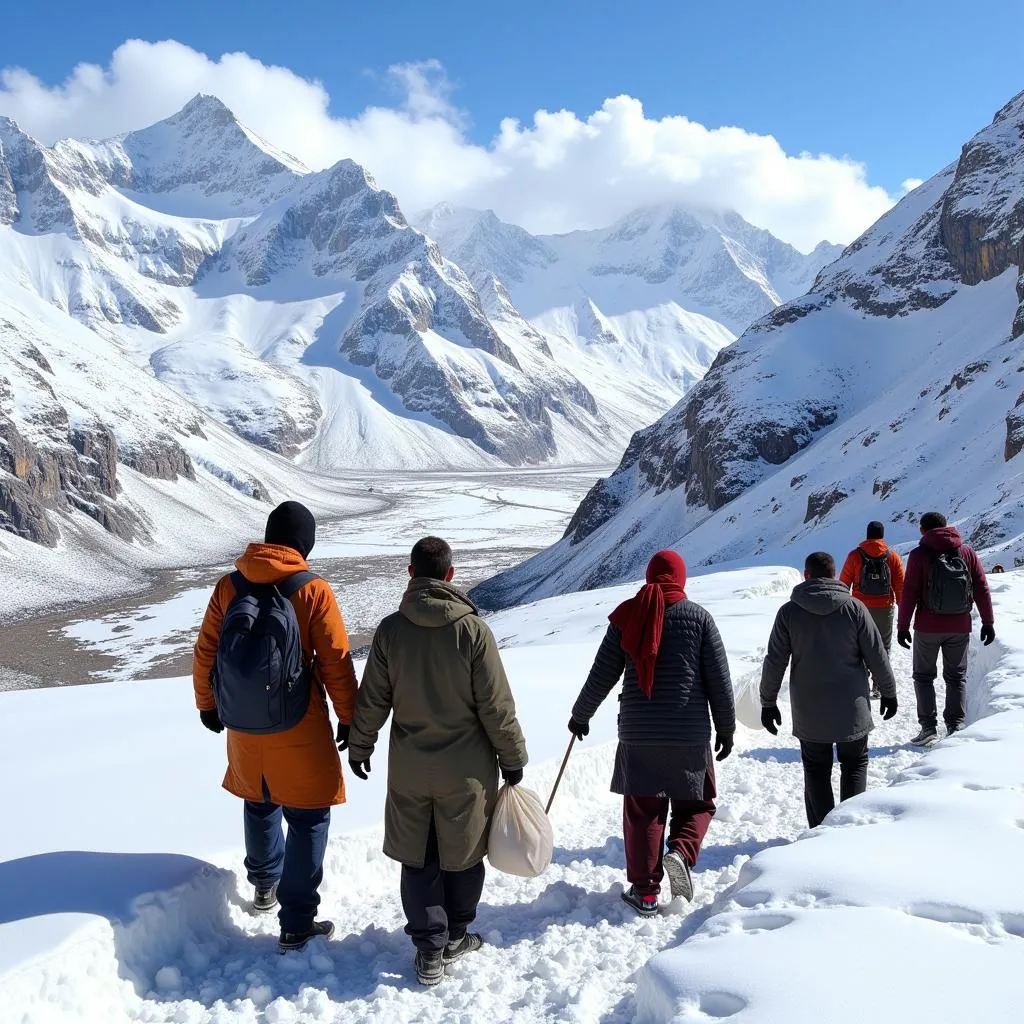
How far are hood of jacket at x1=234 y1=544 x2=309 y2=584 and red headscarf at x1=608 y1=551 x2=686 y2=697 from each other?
2.10m

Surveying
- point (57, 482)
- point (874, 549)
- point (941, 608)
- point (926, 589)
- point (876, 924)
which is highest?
point (57, 482)

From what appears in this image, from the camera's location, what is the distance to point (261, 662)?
457 cm

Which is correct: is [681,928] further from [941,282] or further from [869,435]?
[941,282]

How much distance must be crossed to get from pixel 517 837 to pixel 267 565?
7.25 ft

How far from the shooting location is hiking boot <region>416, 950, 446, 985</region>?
183 inches

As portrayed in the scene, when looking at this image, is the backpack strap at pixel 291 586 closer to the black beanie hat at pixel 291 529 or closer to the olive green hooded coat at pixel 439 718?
the black beanie hat at pixel 291 529

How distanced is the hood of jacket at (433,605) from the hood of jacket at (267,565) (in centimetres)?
66

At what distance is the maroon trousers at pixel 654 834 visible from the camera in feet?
17.9

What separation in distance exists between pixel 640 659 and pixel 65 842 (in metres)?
4.06

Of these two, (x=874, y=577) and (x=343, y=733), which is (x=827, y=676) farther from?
(x=874, y=577)

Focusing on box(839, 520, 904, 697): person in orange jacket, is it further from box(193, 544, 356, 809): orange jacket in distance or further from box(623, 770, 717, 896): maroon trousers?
box(193, 544, 356, 809): orange jacket in distance

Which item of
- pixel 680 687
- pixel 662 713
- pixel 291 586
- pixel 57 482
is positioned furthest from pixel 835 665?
pixel 57 482

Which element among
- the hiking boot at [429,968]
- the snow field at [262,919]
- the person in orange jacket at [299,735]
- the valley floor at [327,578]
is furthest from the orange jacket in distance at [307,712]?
the valley floor at [327,578]

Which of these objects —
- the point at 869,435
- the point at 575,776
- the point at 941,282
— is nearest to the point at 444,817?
the point at 575,776
